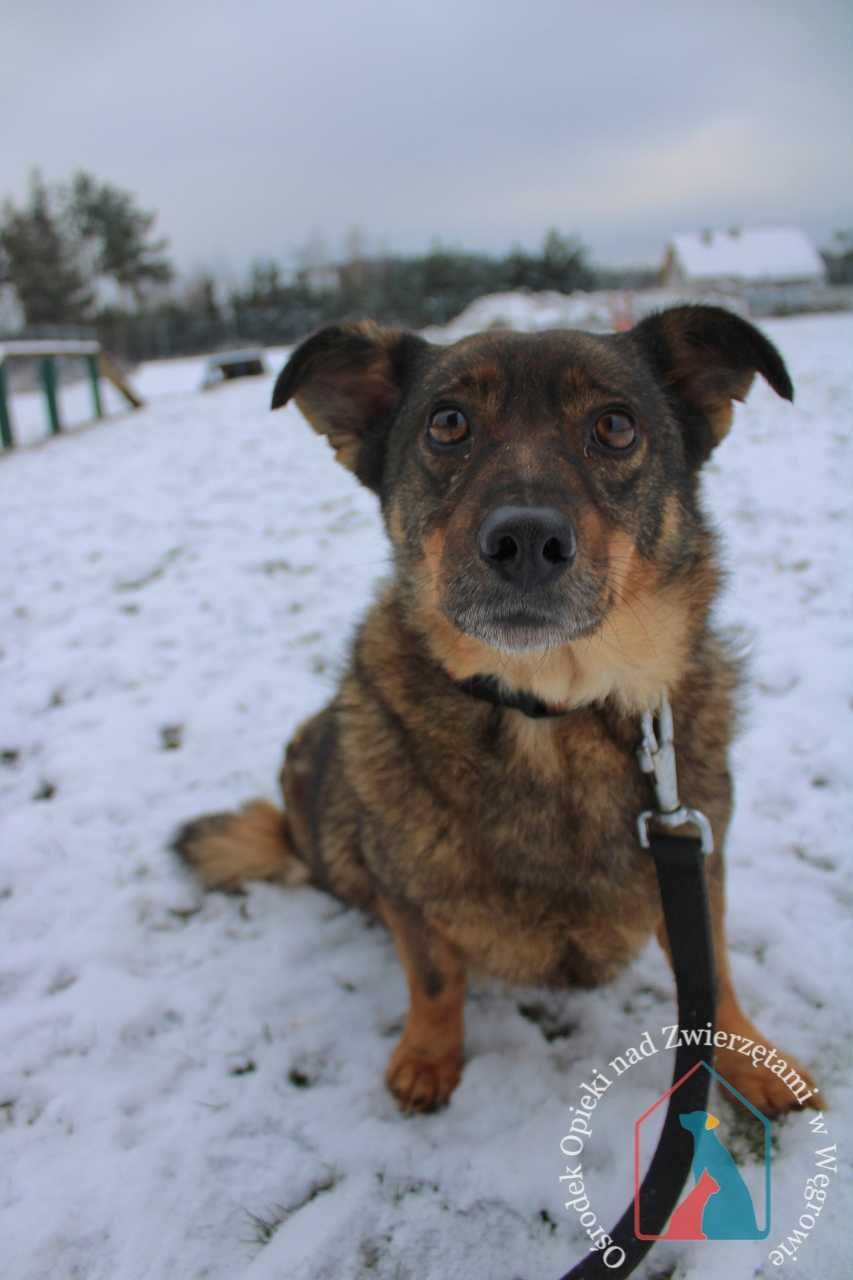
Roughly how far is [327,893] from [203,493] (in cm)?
598

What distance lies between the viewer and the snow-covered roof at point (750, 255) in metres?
49.7

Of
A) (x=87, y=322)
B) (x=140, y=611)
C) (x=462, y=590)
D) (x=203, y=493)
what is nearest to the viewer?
(x=462, y=590)

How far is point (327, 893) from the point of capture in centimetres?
275

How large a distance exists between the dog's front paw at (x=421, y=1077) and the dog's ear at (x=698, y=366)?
1.78 metres

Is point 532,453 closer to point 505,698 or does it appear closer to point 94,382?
point 505,698

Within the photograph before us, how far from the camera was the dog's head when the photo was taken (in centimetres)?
166

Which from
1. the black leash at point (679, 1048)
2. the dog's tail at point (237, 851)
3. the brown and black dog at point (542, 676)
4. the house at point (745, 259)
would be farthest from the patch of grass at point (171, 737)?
the house at point (745, 259)

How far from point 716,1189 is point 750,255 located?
6028 cm

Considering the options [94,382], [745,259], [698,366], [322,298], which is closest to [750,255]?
[745,259]

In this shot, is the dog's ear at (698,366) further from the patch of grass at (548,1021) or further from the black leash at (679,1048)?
the patch of grass at (548,1021)

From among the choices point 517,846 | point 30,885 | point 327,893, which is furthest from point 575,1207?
point 30,885

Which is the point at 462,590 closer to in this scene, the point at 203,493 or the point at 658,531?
the point at 658,531

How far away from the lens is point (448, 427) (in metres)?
2.01

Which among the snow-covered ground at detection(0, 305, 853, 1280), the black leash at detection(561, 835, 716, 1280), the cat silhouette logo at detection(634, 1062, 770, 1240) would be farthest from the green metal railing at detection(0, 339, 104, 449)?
the cat silhouette logo at detection(634, 1062, 770, 1240)
